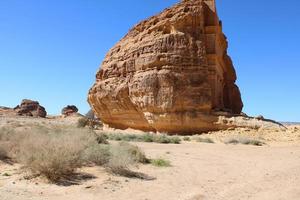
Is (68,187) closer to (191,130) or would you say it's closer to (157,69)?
(191,130)

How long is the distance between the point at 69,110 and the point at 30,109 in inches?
325

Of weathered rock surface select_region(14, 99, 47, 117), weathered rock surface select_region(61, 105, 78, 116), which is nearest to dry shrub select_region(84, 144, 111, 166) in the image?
weathered rock surface select_region(61, 105, 78, 116)

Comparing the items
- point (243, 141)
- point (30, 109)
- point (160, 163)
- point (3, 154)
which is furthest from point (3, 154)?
point (30, 109)

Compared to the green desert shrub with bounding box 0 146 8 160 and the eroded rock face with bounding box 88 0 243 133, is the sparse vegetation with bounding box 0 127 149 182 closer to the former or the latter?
the green desert shrub with bounding box 0 146 8 160

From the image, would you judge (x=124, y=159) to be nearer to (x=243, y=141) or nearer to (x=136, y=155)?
(x=136, y=155)

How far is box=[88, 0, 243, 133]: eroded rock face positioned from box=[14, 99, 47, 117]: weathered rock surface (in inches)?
1932

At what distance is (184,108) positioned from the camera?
23.7 m

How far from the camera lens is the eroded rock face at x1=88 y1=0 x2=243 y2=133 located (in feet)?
77.3

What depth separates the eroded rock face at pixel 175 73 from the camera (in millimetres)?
23547

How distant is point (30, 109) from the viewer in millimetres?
75312

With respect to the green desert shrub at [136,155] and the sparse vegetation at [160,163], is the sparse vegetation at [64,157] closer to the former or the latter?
the green desert shrub at [136,155]

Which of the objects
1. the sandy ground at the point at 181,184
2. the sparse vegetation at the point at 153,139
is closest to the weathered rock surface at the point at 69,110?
the sparse vegetation at the point at 153,139

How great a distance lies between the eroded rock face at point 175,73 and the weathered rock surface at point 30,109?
49.1 m

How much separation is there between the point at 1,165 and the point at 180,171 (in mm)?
4823
